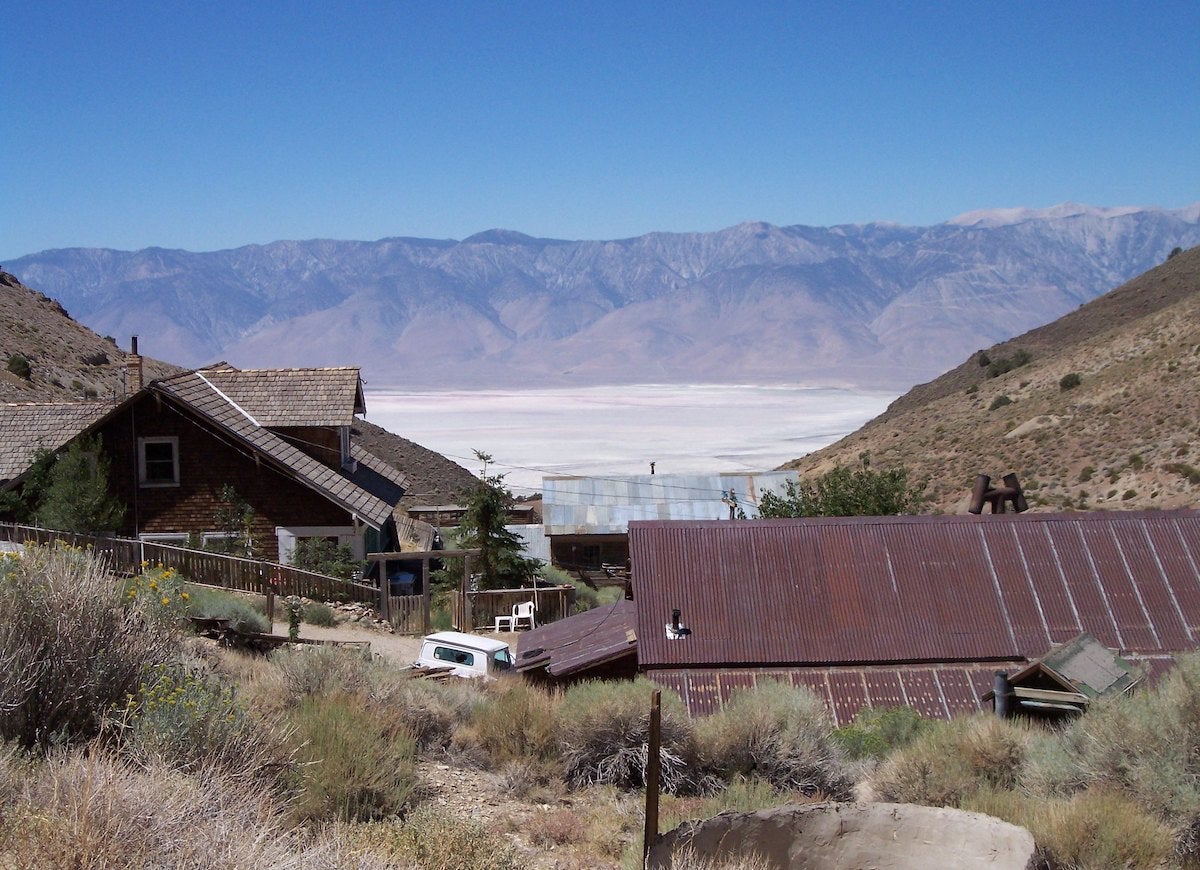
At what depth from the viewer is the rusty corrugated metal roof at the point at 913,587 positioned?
48.2 feet

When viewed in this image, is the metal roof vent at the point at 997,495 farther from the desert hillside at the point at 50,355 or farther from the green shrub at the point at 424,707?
the desert hillside at the point at 50,355

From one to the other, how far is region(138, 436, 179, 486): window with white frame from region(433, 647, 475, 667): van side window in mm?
9587

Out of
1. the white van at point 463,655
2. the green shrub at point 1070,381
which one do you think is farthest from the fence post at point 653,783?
the green shrub at point 1070,381

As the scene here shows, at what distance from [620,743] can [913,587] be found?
674 centimetres

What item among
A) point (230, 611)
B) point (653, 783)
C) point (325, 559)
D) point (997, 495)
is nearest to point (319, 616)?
point (325, 559)

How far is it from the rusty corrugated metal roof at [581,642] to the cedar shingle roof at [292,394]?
32.6 ft

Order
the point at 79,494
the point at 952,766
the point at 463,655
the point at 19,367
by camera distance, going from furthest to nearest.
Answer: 1. the point at 19,367
2. the point at 79,494
3. the point at 463,655
4. the point at 952,766

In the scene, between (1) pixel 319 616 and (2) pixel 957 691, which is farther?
(1) pixel 319 616

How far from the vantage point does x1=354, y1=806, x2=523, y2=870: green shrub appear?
20.2 feet

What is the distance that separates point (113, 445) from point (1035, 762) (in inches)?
845

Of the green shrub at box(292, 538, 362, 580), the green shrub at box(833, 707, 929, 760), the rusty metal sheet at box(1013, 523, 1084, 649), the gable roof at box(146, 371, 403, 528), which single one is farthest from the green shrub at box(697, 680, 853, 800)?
the gable roof at box(146, 371, 403, 528)

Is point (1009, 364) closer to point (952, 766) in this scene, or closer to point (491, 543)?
point (491, 543)

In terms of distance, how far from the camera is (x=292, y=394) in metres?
27.4

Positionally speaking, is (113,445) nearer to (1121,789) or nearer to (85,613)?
(85,613)
